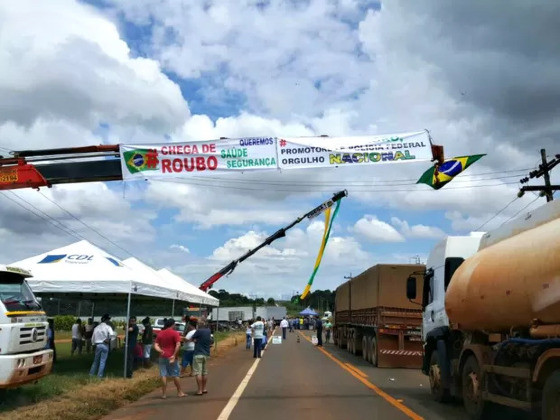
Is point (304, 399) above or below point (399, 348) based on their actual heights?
below

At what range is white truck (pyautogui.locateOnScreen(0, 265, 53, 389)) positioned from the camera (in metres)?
9.34

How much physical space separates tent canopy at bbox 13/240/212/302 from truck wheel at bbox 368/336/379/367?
7.77m

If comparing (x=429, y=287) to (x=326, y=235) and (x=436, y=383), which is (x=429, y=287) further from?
(x=326, y=235)

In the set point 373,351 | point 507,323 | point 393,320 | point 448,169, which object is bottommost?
point 373,351

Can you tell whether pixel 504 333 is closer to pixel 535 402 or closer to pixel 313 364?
pixel 535 402

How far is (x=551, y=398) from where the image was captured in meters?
6.41

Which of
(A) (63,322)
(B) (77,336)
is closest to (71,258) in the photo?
(B) (77,336)

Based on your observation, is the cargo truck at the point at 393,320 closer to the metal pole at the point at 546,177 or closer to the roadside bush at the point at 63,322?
the metal pole at the point at 546,177

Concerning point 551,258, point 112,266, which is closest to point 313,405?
point 551,258

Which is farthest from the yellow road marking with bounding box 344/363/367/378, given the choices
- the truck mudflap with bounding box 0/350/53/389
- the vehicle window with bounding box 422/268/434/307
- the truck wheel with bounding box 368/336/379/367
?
the truck mudflap with bounding box 0/350/53/389

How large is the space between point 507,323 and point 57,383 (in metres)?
9.89

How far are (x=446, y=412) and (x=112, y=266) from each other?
9.85 metres

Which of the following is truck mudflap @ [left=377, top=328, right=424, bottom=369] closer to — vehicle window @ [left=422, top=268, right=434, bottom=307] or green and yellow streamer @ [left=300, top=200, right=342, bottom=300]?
vehicle window @ [left=422, top=268, right=434, bottom=307]

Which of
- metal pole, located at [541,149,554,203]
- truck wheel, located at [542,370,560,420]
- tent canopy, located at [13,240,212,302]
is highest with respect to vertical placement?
metal pole, located at [541,149,554,203]
